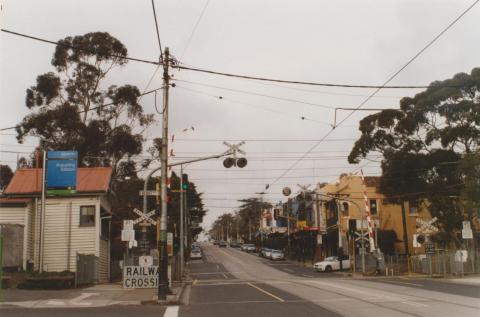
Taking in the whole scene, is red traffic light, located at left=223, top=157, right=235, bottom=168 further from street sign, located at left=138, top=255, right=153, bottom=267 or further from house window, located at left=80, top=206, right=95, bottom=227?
house window, located at left=80, top=206, right=95, bottom=227

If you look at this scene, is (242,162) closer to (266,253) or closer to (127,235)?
(127,235)

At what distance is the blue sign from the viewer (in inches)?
1091

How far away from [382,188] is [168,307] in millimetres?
35591

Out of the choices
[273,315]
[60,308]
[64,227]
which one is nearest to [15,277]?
[64,227]

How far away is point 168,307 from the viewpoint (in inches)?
719

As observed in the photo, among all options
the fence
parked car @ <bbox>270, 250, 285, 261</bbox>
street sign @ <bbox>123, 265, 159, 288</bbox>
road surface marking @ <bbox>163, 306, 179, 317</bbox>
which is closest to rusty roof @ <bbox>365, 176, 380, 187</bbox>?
parked car @ <bbox>270, 250, 285, 261</bbox>

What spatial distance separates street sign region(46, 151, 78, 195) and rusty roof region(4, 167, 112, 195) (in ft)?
18.1

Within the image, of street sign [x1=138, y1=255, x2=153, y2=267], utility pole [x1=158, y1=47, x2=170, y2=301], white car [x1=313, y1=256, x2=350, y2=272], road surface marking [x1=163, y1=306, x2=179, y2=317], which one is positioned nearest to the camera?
road surface marking [x1=163, y1=306, x2=179, y2=317]

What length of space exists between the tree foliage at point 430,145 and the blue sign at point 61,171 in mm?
26565

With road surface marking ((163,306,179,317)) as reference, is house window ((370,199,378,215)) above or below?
above

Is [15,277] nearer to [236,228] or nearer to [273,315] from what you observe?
[273,315]

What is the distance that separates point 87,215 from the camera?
111 feet

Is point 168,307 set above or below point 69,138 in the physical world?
below

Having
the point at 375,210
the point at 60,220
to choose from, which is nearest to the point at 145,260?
the point at 60,220
